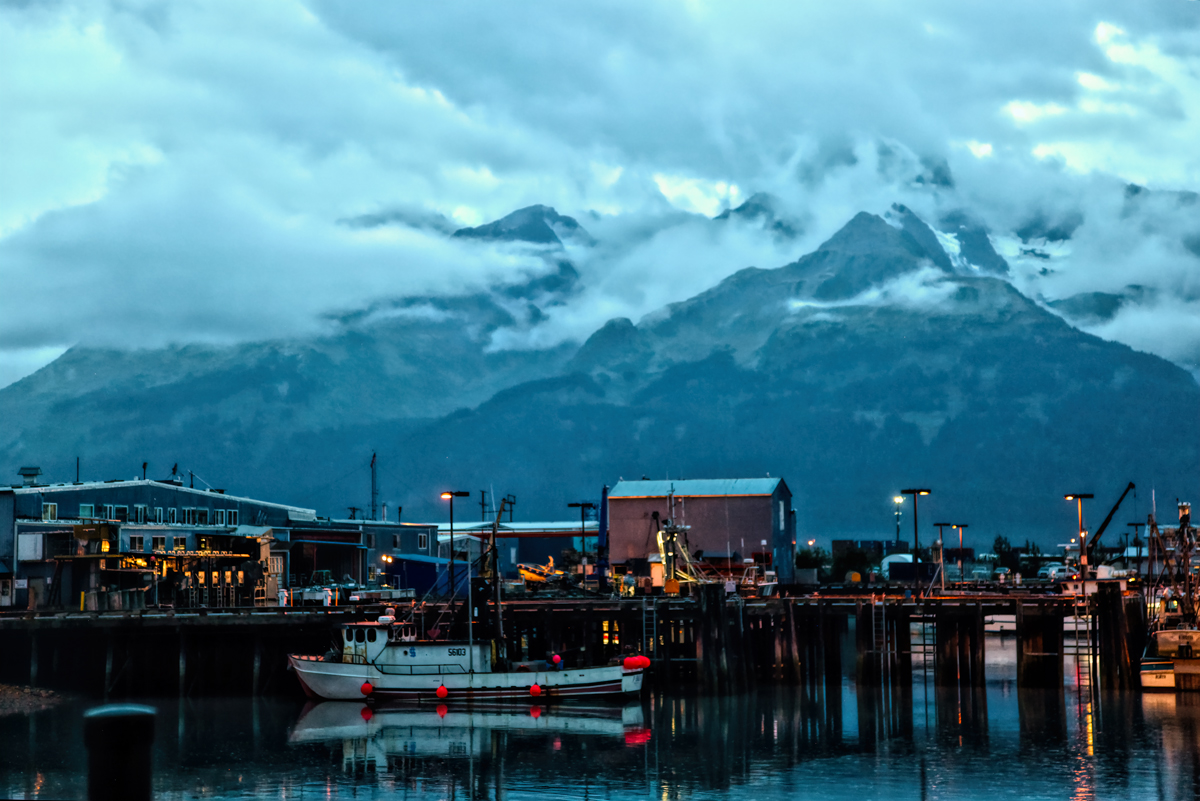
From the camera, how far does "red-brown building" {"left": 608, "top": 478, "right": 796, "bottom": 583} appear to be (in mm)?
101938

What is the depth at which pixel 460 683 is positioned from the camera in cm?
5750

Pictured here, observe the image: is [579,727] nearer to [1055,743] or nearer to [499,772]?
[499,772]

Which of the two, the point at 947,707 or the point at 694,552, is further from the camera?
the point at 694,552

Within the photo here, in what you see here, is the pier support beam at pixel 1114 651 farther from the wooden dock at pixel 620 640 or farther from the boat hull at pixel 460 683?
the boat hull at pixel 460 683

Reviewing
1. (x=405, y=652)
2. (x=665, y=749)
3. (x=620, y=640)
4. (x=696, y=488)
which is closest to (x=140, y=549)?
(x=405, y=652)

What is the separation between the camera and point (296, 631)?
6206 centimetres

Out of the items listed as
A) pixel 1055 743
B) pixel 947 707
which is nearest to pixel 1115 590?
pixel 947 707

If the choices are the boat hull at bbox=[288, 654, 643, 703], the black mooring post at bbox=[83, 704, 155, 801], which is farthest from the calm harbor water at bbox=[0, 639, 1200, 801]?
the black mooring post at bbox=[83, 704, 155, 801]

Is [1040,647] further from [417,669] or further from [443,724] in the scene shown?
[417,669]

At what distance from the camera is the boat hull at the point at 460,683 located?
5722 cm

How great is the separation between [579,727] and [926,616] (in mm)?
A: 27078

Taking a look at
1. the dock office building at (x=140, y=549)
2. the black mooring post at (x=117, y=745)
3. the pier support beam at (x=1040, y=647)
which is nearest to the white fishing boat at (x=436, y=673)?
the dock office building at (x=140, y=549)

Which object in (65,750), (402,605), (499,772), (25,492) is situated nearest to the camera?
(499,772)

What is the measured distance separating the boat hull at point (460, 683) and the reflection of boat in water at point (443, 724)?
675 mm
